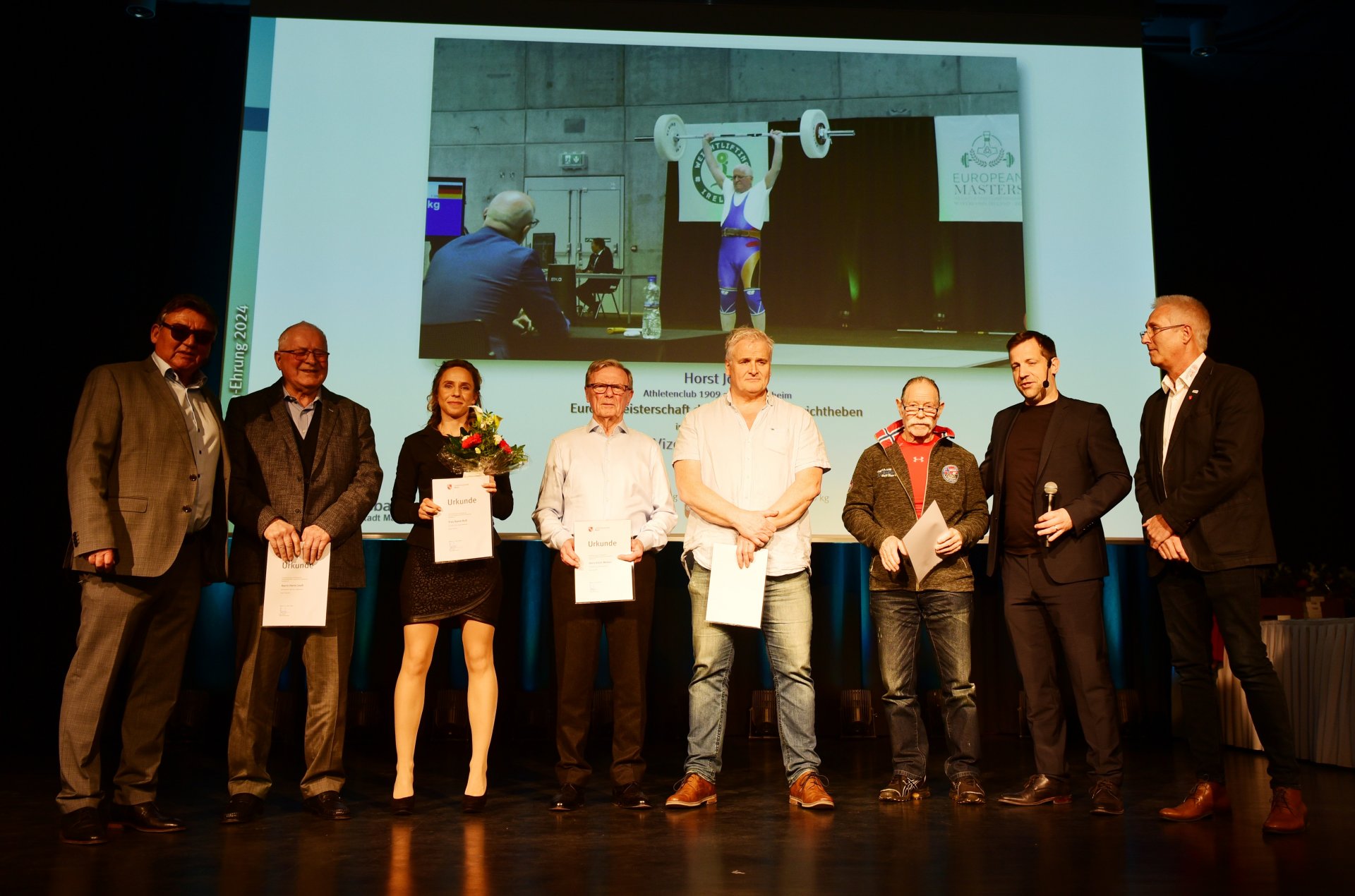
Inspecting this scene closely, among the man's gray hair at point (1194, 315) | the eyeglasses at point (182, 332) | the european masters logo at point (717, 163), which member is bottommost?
the eyeglasses at point (182, 332)

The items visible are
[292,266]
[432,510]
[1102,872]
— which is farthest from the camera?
[292,266]

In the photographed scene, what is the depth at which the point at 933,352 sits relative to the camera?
500cm

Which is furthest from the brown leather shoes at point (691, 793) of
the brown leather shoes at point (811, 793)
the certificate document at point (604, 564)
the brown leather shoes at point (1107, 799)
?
the brown leather shoes at point (1107, 799)

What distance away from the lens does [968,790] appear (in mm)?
3369

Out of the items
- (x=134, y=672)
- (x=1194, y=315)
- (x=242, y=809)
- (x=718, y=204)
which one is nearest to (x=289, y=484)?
(x=134, y=672)

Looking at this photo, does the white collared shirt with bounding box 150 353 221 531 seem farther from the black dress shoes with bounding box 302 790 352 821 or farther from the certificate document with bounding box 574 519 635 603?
the certificate document with bounding box 574 519 635 603

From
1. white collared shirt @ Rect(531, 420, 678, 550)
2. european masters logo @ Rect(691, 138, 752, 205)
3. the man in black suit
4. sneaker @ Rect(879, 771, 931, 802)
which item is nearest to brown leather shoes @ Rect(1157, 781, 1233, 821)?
the man in black suit

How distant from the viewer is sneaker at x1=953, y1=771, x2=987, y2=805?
11.0ft

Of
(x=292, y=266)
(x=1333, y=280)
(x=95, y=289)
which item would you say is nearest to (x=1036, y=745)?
(x=292, y=266)

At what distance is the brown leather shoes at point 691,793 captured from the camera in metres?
3.30

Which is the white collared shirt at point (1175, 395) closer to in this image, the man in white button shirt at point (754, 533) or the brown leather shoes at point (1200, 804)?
the brown leather shoes at point (1200, 804)

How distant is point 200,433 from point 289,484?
325mm

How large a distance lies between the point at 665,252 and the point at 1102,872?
11.2 feet

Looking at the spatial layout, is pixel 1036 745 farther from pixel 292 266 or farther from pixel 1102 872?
pixel 292 266
